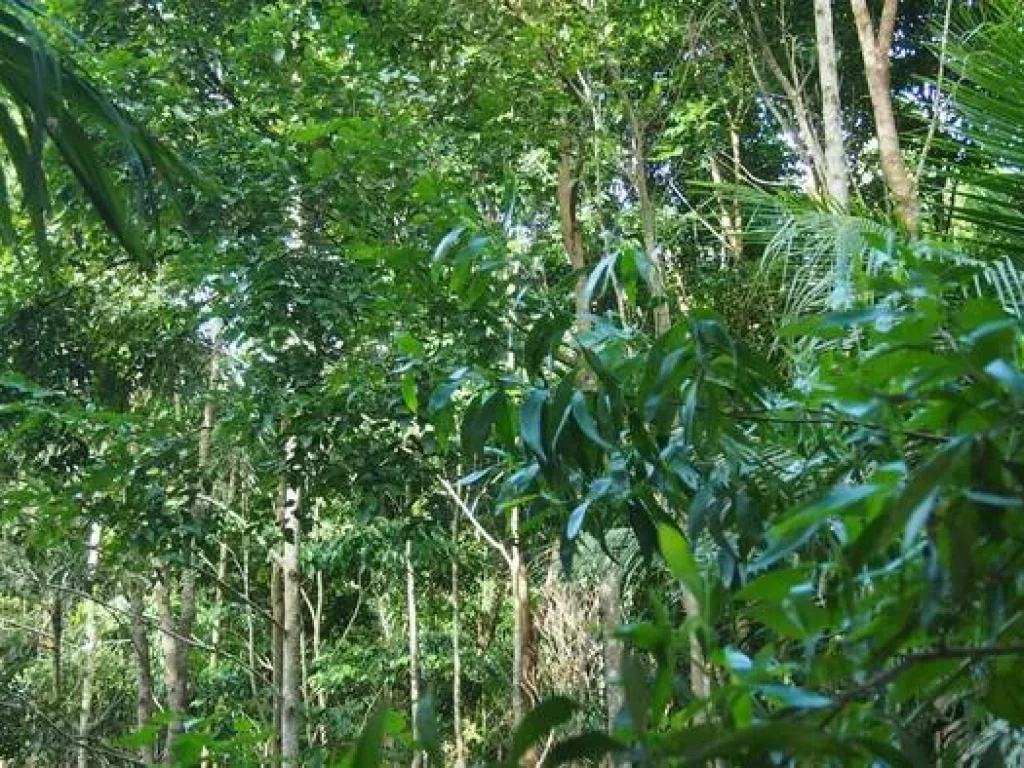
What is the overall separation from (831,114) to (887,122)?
0.45 meters

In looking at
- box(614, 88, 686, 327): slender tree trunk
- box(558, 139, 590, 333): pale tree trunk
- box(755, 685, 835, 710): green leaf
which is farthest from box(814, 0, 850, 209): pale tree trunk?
box(755, 685, 835, 710): green leaf

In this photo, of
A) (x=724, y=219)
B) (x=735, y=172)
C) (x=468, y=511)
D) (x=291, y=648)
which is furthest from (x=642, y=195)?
(x=291, y=648)

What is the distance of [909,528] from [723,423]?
60 centimetres

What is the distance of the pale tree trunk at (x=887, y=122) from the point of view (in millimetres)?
2359

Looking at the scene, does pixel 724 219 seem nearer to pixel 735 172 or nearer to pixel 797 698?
pixel 735 172

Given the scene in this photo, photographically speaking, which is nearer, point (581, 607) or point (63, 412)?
point (63, 412)

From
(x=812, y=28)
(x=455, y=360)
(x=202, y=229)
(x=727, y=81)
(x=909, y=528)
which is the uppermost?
(x=812, y=28)

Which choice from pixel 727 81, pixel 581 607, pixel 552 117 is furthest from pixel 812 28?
pixel 581 607

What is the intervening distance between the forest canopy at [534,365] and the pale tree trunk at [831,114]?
0.02m

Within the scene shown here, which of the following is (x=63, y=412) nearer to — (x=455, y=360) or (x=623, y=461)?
(x=455, y=360)

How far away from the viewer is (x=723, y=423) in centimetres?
114

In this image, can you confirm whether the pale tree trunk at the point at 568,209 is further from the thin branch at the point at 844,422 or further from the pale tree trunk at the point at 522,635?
the thin branch at the point at 844,422

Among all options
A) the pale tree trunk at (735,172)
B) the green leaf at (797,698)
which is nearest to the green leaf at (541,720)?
the green leaf at (797,698)

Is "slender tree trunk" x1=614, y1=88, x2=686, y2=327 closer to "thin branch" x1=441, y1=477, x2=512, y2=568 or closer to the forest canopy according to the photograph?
the forest canopy
